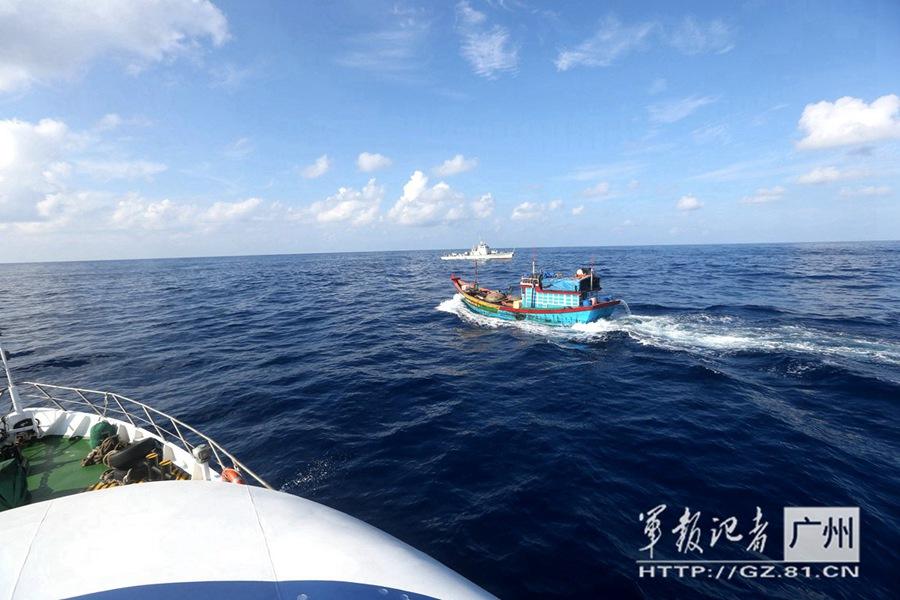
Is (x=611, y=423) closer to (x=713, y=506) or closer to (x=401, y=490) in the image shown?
(x=713, y=506)

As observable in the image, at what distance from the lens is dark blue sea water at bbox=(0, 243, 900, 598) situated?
9.23 m

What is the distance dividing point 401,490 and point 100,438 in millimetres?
8816

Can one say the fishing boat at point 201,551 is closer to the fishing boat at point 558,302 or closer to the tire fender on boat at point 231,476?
the tire fender on boat at point 231,476

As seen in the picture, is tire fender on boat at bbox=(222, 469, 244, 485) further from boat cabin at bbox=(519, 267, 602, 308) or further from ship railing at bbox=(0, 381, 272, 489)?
boat cabin at bbox=(519, 267, 602, 308)

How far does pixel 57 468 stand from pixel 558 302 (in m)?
29.9

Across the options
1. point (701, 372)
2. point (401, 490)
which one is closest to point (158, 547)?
point (401, 490)

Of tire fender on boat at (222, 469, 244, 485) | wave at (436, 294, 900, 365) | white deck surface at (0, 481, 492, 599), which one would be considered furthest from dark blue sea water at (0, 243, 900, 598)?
white deck surface at (0, 481, 492, 599)

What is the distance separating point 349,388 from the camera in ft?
61.5

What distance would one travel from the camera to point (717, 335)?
25797 mm

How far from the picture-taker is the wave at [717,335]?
2148 cm

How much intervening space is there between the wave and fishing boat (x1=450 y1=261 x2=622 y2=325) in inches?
28.9

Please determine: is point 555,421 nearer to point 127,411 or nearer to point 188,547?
point 188,547

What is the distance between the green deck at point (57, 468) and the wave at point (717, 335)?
26755 millimetres

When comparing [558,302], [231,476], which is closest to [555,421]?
[231,476]
